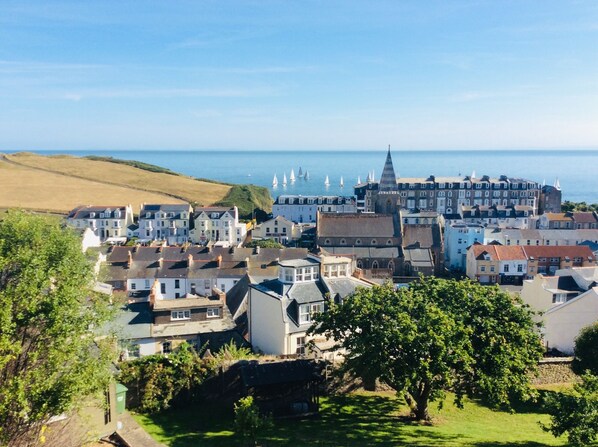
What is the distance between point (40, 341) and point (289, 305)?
1652 centimetres

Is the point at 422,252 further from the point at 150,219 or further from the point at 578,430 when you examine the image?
the point at 578,430

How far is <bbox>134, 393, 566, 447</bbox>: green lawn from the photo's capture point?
20031mm

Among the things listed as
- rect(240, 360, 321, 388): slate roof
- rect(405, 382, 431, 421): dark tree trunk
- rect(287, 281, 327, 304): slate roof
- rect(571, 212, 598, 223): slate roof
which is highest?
rect(571, 212, 598, 223): slate roof

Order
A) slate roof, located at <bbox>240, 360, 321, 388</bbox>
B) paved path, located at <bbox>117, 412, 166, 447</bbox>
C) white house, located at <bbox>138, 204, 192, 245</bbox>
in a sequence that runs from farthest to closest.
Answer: white house, located at <bbox>138, 204, 192, 245</bbox>, slate roof, located at <bbox>240, 360, 321, 388</bbox>, paved path, located at <bbox>117, 412, 166, 447</bbox>

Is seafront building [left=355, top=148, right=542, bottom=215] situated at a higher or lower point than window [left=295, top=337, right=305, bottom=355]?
higher

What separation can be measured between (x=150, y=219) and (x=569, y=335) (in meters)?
70.3

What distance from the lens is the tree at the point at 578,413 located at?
16.0 meters

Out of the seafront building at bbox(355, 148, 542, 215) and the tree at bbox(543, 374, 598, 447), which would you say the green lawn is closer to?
the tree at bbox(543, 374, 598, 447)

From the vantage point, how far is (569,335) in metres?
35.2

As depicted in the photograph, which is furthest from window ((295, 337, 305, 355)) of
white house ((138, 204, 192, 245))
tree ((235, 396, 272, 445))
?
white house ((138, 204, 192, 245))

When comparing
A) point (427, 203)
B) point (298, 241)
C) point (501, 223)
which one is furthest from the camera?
point (427, 203)

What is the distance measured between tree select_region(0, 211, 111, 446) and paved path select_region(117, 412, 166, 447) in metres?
3.91

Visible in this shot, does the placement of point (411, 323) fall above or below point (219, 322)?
above

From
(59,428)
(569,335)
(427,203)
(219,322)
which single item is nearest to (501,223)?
(427,203)
